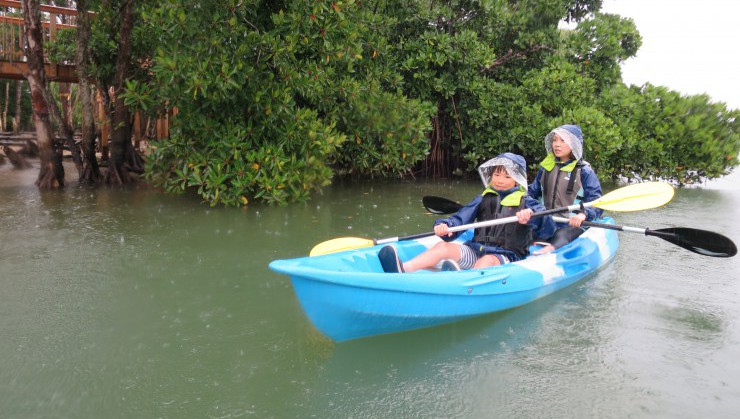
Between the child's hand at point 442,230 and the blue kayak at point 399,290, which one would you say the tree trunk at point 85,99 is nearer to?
the blue kayak at point 399,290

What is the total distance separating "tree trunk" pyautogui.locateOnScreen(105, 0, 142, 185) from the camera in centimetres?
880

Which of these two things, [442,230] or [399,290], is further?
[442,230]

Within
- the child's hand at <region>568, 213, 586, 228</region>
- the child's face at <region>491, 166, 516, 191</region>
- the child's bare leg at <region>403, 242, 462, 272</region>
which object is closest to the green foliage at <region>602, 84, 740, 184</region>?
the child's hand at <region>568, 213, 586, 228</region>

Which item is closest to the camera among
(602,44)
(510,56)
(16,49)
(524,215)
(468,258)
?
(524,215)

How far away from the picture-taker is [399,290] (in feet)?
10.6

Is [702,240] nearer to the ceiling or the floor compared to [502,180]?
nearer to the floor

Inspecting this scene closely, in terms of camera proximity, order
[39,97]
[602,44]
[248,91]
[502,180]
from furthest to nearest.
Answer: [602,44], [39,97], [248,91], [502,180]

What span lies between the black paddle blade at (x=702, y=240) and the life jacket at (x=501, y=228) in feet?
2.95

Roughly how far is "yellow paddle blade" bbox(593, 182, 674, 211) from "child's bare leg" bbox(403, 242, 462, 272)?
1.34m

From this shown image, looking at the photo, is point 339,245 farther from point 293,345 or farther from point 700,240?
point 700,240

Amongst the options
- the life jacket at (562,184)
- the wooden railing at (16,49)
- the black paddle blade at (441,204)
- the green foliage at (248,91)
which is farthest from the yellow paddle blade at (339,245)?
the wooden railing at (16,49)

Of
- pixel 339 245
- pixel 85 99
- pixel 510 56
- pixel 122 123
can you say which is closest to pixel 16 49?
pixel 85 99

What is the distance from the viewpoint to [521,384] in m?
2.95

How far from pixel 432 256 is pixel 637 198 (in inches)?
77.1
